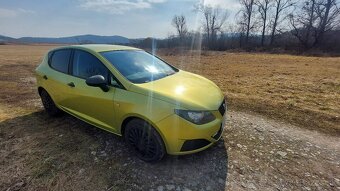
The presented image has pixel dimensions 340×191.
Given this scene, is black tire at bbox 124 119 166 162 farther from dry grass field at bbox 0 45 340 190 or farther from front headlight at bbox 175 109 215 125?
front headlight at bbox 175 109 215 125

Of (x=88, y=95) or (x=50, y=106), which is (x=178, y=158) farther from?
(x=50, y=106)

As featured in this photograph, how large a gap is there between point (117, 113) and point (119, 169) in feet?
2.58

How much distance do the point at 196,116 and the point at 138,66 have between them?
1.45m

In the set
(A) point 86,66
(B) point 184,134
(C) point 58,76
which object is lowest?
(B) point 184,134

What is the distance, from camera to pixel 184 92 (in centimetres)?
312

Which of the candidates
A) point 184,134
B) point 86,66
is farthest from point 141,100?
point 86,66

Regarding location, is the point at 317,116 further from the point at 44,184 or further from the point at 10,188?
the point at 10,188

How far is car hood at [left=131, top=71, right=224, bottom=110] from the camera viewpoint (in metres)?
2.90

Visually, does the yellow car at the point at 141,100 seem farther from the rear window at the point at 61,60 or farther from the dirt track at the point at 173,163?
the dirt track at the point at 173,163

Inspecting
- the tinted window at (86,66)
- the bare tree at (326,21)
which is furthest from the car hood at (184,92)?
the bare tree at (326,21)

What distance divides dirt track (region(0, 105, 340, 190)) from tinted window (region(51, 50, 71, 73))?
1.20 m

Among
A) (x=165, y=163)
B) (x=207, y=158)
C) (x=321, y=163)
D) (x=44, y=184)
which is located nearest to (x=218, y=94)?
(x=207, y=158)

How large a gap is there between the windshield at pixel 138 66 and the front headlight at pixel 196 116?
2.81ft

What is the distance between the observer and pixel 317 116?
16.0 feet
